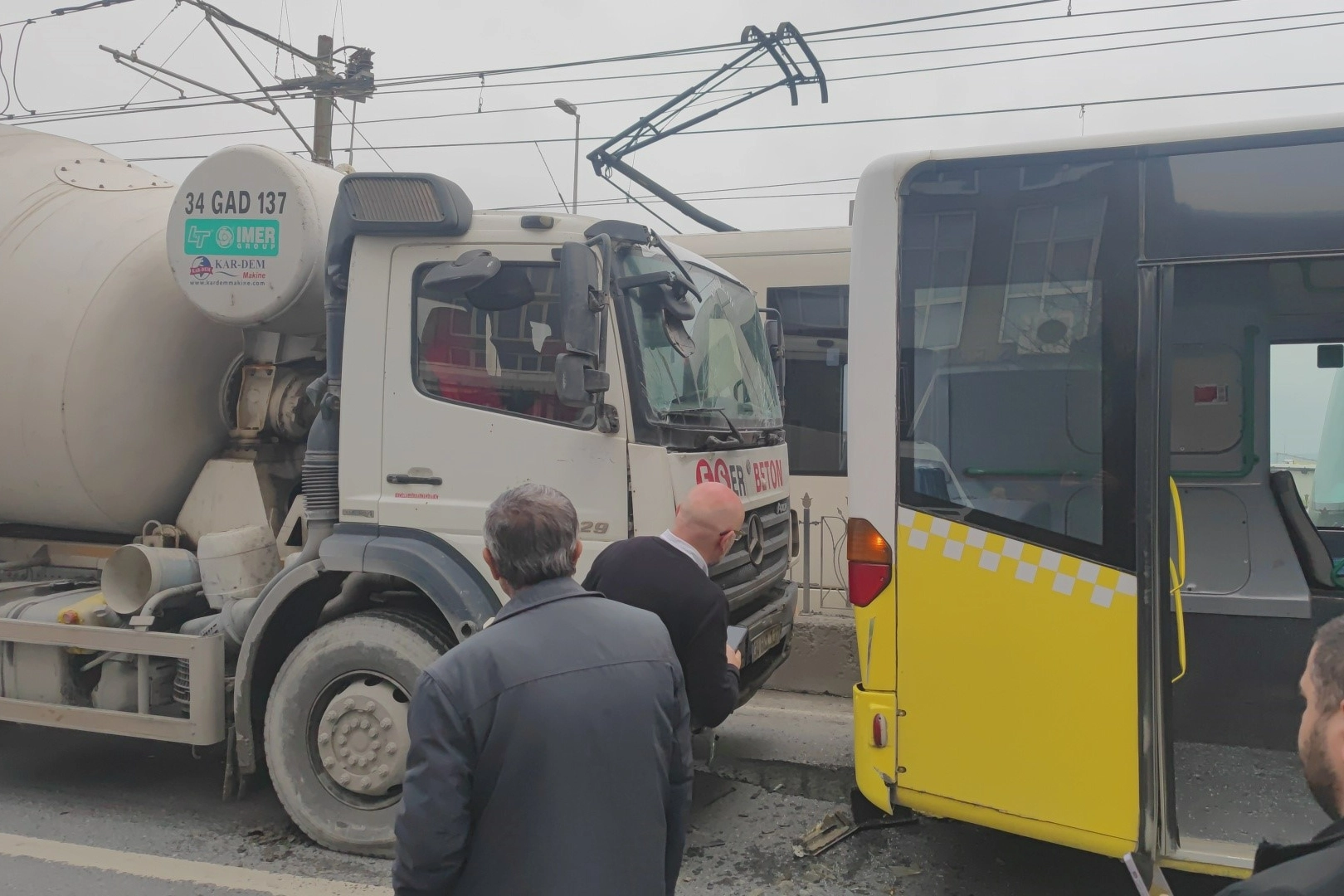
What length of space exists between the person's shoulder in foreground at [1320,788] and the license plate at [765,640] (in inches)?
127

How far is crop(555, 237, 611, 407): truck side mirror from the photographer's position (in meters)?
3.77

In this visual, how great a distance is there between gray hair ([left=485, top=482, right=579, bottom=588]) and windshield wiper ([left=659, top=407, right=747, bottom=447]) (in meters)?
2.11

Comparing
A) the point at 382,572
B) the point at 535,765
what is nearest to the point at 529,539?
the point at 535,765

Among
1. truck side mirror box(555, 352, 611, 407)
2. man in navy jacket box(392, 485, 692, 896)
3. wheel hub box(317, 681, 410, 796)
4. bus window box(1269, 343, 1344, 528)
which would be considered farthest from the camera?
bus window box(1269, 343, 1344, 528)

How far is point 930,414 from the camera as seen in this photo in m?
3.54

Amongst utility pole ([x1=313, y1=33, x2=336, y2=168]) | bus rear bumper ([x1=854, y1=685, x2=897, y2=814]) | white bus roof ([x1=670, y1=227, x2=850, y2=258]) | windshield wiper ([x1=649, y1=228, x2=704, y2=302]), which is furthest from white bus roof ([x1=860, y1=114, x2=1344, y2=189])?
utility pole ([x1=313, y1=33, x2=336, y2=168])

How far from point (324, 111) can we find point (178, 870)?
452 inches

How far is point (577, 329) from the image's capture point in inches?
149

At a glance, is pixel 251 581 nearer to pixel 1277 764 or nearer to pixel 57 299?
pixel 57 299

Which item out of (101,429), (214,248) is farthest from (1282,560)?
(101,429)

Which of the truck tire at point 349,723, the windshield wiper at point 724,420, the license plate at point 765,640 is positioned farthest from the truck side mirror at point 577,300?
the license plate at point 765,640

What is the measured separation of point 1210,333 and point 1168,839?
279 cm

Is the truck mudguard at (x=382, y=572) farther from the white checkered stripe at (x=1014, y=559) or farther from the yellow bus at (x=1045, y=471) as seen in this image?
the white checkered stripe at (x=1014, y=559)

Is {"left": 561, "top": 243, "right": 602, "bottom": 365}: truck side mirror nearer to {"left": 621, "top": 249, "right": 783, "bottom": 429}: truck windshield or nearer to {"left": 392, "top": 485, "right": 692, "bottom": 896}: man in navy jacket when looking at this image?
{"left": 621, "top": 249, "right": 783, "bottom": 429}: truck windshield
